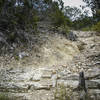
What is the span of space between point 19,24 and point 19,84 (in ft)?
13.5

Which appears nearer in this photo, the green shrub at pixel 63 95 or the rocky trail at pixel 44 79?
the green shrub at pixel 63 95

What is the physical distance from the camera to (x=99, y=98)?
304 centimetres

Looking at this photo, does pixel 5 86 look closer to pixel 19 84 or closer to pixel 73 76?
pixel 19 84

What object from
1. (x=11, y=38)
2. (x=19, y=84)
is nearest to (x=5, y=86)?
(x=19, y=84)

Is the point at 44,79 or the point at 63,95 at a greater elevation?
the point at 44,79

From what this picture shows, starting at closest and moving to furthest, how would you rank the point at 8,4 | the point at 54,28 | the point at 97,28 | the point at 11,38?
the point at 11,38
the point at 8,4
the point at 54,28
the point at 97,28

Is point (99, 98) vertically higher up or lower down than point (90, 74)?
lower down

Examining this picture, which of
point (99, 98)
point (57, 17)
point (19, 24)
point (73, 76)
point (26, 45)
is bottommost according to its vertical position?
point (99, 98)

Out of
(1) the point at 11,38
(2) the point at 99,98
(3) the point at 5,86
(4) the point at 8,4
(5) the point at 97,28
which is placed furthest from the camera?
(5) the point at 97,28

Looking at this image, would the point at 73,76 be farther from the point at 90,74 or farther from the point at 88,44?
the point at 88,44

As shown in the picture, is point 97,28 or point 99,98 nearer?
point 99,98

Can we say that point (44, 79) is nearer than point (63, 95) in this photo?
No

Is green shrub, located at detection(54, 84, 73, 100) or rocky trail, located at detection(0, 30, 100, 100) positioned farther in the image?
rocky trail, located at detection(0, 30, 100, 100)

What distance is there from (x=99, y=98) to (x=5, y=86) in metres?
2.64
